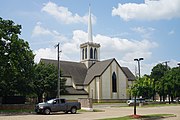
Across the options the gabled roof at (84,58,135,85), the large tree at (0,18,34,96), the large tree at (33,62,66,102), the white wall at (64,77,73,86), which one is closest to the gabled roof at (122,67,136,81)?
the gabled roof at (84,58,135,85)

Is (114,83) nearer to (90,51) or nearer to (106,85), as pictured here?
(106,85)

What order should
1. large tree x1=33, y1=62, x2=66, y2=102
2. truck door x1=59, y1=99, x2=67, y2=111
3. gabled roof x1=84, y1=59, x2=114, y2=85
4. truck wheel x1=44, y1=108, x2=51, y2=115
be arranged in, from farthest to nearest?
gabled roof x1=84, y1=59, x2=114, y2=85 → large tree x1=33, y1=62, x2=66, y2=102 → truck door x1=59, y1=99, x2=67, y2=111 → truck wheel x1=44, y1=108, x2=51, y2=115

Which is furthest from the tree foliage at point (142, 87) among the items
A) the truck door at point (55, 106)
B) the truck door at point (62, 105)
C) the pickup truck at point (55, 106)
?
the truck door at point (55, 106)

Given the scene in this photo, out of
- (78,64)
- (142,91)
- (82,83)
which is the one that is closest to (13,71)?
(142,91)

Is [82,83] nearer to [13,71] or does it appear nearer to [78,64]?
[78,64]

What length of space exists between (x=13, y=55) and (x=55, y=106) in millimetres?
8248

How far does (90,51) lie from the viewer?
8300 centimetres

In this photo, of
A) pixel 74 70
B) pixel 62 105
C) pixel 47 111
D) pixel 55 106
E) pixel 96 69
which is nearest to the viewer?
pixel 47 111

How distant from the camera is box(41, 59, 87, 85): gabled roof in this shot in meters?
73.6

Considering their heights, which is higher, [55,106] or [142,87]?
[142,87]

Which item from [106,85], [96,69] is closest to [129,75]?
[96,69]

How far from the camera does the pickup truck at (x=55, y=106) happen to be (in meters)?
31.3

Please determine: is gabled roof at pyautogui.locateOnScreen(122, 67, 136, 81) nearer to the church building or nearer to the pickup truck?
the church building

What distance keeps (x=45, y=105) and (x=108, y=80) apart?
4411 cm
